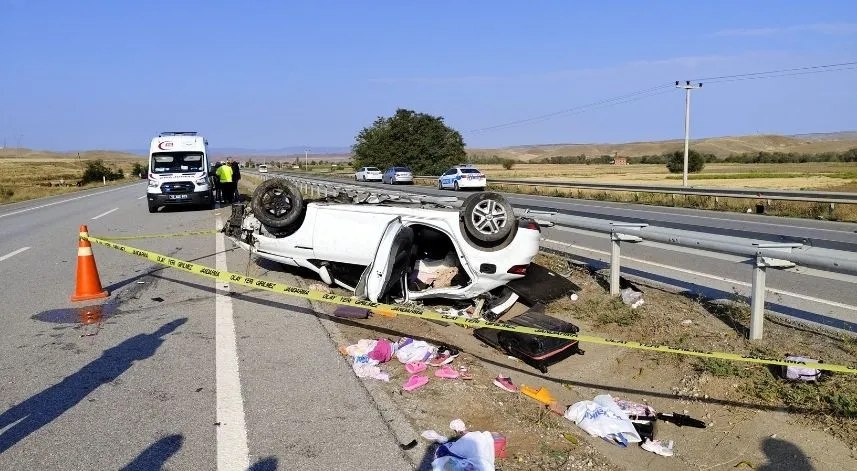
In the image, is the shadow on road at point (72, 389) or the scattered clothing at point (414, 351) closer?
the shadow on road at point (72, 389)

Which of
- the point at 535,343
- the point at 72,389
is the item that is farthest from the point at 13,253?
the point at 535,343

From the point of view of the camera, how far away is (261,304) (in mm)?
7168

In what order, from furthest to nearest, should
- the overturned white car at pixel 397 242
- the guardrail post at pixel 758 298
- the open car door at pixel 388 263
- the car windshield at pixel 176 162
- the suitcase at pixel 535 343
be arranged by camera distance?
1. the car windshield at pixel 176 162
2. the overturned white car at pixel 397 242
3. the open car door at pixel 388 263
4. the suitcase at pixel 535 343
5. the guardrail post at pixel 758 298

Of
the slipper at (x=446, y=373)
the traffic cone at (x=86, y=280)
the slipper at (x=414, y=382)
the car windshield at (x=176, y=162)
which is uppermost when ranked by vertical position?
the car windshield at (x=176, y=162)

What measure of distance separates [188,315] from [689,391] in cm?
484

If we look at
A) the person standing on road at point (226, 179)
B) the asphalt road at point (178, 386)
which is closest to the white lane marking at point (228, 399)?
the asphalt road at point (178, 386)

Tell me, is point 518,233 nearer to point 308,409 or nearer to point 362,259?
point 362,259

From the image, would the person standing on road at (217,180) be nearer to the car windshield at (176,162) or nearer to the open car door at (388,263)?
the car windshield at (176,162)

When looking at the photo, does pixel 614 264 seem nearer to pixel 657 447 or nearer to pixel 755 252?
pixel 755 252

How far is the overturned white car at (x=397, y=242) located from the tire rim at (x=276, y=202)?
0.04 ft

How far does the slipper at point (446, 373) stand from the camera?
4.94 metres

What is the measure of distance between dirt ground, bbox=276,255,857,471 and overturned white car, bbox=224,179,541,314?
564 millimetres

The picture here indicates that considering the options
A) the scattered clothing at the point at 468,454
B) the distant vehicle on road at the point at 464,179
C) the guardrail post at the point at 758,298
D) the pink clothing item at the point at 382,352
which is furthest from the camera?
the distant vehicle on road at the point at 464,179

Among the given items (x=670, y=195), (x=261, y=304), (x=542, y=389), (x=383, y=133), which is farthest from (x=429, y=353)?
(x=383, y=133)
